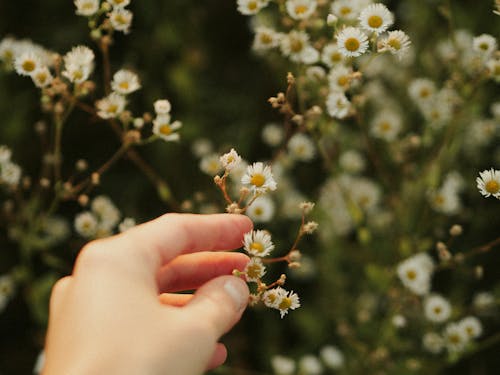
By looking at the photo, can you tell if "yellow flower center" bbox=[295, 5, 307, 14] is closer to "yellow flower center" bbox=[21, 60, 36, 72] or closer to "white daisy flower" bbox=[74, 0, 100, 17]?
"white daisy flower" bbox=[74, 0, 100, 17]

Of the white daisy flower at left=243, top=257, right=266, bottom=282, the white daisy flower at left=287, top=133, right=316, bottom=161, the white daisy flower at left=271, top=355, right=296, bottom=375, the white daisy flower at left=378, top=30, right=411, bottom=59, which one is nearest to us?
the white daisy flower at left=243, top=257, right=266, bottom=282

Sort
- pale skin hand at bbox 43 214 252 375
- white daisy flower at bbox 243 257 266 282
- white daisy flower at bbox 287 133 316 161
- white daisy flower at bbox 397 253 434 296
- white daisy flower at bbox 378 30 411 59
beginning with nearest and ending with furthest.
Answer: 1. pale skin hand at bbox 43 214 252 375
2. white daisy flower at bbox 243 257 266 282
3. white daisy flower at bbox 378 30 411 59
4. white daisy flower at bbox 397 253 434 296
5. white daisy flower at bbox 287 133 316 161

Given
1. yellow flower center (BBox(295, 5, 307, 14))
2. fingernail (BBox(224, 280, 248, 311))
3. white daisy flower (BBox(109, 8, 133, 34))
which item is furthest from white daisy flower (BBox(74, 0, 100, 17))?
fingernail (BBox(224, 280, 248, 311))

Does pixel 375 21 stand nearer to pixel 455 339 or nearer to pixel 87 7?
pixel 87 7

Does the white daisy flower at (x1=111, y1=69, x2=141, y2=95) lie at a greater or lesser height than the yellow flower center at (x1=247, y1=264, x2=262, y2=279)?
greater

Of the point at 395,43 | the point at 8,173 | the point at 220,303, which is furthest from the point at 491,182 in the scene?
the point at 8,173

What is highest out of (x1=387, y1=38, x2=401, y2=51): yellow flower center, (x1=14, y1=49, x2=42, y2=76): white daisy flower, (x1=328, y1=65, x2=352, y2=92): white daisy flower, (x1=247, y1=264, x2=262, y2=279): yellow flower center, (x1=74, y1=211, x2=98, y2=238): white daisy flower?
(x1=14, y1=49, x2=42, y2=76): white daisy flower
